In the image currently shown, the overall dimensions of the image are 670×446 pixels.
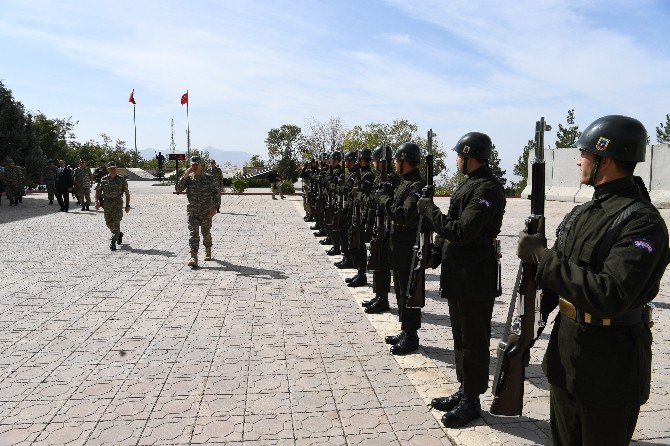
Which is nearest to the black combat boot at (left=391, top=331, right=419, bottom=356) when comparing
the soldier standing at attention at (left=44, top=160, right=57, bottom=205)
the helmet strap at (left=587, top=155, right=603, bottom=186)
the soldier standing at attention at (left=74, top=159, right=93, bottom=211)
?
the helmet strap at (left=587, top=155, right=603, bottom=186)

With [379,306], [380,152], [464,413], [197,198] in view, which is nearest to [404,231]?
[380,152]

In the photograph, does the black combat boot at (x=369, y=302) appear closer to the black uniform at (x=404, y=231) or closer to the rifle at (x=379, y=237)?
the rifle at (x=379, y=237)

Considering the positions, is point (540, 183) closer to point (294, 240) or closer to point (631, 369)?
point (631, 369)

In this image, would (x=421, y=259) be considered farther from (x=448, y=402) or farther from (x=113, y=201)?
(x=113, y=201)

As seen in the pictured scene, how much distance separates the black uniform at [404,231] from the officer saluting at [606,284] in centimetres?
296

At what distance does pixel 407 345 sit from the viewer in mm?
5703

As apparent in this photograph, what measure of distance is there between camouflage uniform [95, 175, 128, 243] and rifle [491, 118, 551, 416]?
10941 millimetres

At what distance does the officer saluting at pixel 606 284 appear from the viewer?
7.70ft

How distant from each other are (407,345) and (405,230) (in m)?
1.20

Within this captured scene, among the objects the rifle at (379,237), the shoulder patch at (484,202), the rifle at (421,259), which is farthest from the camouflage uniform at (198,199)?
the shoulder patch at (484,202)

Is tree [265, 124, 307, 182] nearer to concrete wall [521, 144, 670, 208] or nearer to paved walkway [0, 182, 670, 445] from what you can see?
concrete wall [521, 144, 670, 208]

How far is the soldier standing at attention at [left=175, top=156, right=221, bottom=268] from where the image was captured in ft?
34.1

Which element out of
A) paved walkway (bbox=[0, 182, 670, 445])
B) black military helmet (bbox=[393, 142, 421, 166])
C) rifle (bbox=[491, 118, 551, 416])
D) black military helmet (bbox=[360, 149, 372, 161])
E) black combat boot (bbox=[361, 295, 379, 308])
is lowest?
paved walkway (bbox=[0, 182, 670, 445])

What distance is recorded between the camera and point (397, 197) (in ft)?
19.3
